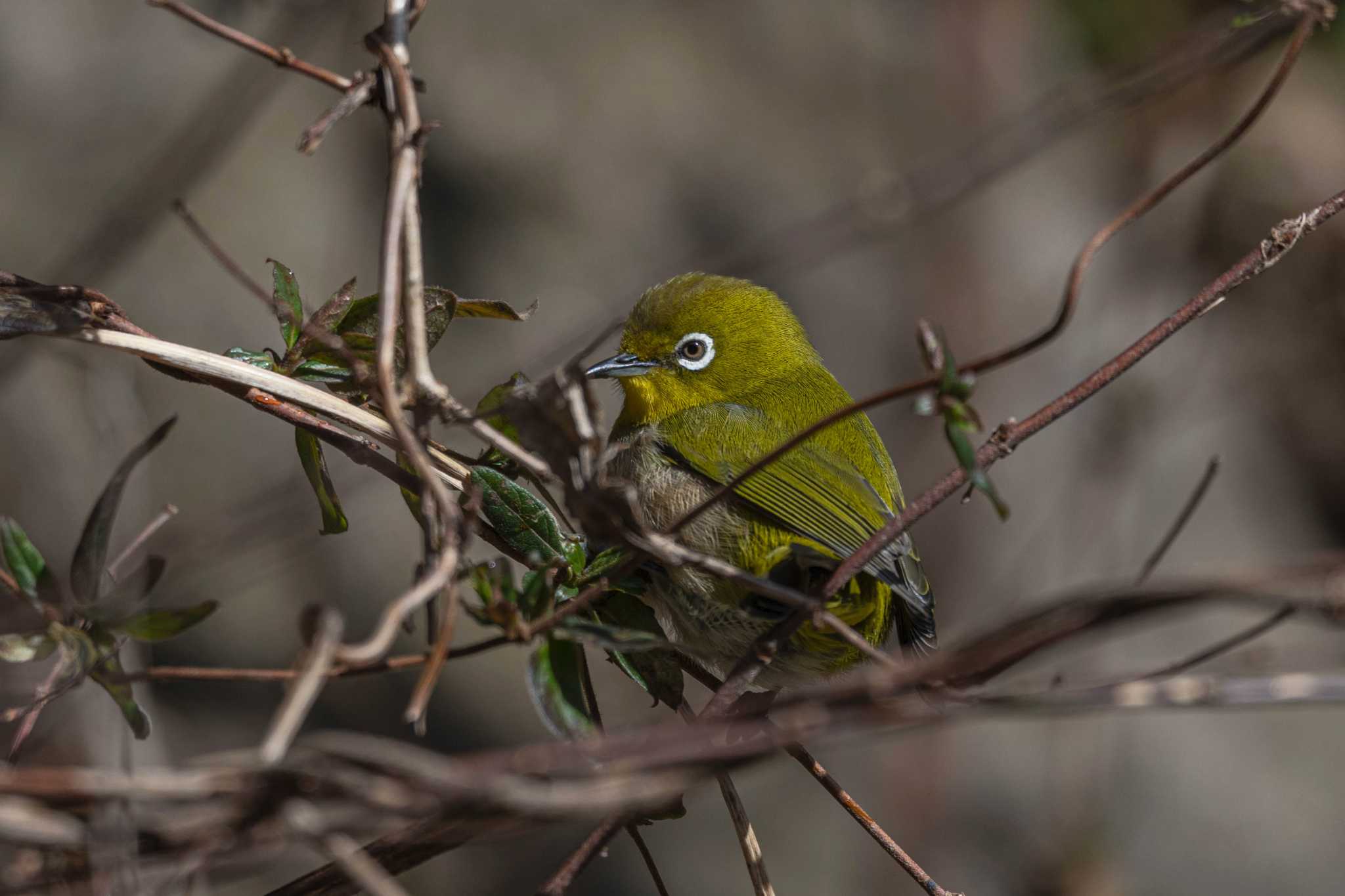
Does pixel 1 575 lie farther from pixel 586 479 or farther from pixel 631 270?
pixel 631 270

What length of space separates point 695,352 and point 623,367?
0.21 meters

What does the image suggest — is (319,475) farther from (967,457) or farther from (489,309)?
(967,457)

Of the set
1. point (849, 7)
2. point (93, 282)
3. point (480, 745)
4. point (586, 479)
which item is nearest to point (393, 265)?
point (586, 479)

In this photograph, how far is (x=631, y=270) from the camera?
6359 mm

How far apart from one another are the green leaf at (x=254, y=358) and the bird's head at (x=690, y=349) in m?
1.40

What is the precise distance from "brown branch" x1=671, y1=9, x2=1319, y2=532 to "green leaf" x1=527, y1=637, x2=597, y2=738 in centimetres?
22

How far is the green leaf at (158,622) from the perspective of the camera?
1.53 m

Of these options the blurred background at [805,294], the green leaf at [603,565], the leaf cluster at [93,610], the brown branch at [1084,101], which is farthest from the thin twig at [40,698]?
the blurred background at [805,294]

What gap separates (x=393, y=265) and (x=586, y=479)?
0.37 m

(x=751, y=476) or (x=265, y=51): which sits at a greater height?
(x=265, y=51)

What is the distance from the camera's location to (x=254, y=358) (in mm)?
1908

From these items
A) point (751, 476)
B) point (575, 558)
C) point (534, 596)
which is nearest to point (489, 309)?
point (575, 558)

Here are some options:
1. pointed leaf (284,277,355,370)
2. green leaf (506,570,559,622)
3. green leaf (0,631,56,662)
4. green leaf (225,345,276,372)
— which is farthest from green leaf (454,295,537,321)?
green leaf (0,631,56,662)

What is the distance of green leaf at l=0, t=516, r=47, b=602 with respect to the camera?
1.59 m
